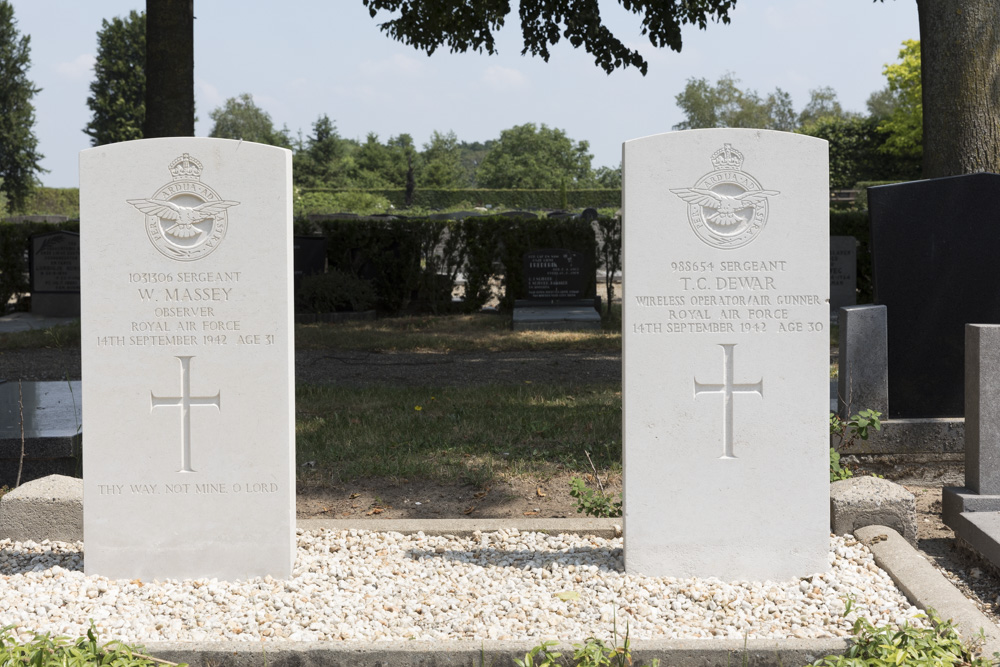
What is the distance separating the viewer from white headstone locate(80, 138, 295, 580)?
3.42m

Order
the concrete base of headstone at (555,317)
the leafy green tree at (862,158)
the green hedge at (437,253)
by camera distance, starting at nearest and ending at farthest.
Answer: the concrete base of headstone at (555,317)
the green hedge at (437,253)
the leafy green tree at (862,158)

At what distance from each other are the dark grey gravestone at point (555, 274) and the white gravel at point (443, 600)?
1078 cm

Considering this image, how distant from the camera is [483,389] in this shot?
7969 millimetres

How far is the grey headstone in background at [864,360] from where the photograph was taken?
5.31 meters

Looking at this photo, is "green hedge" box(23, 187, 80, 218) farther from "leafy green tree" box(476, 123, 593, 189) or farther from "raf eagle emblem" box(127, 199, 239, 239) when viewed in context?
"raf eagle emblem" box(127, 199, 239, 239)

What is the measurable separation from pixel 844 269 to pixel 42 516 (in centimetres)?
1344

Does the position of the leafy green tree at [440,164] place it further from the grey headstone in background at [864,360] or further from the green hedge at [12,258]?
the grey headstone in background at [864,360]

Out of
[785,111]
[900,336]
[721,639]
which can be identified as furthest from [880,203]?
[785,111]

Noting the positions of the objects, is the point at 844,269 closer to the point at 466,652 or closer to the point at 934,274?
the point at 934,274

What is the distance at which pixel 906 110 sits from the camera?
4294cm

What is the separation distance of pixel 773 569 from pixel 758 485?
0.35m

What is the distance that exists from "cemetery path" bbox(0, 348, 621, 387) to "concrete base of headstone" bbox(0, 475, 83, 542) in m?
4.58

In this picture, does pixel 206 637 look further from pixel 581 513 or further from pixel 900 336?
pixel 900 336

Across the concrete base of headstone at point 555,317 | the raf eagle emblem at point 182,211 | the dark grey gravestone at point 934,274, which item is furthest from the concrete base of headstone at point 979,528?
the concrete base of headstone at point 555,317
